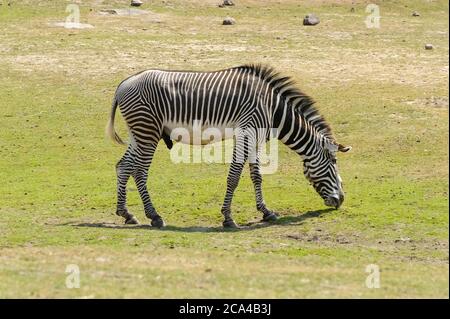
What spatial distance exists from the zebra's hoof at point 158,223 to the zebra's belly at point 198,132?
150cm

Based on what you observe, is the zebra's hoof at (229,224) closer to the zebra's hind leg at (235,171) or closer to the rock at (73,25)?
the zebra's hind leg at (235,171)

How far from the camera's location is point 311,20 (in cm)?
3862

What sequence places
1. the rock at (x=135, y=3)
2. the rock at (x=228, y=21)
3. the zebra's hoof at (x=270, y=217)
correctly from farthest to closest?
the rock at (x=135, y=3) < the rock at (x=228, y=21) < the zebra's hoof at (x=270, y=217)

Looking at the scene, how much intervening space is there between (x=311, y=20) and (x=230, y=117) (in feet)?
73.6

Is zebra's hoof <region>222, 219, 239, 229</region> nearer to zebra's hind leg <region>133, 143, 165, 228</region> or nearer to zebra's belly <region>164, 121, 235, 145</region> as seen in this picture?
zebra's hind leg <region>133, 143, 165, 228</region>

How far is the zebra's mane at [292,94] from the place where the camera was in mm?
17188

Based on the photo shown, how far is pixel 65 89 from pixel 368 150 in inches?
413

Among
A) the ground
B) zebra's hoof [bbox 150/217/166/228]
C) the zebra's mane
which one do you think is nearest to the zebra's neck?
the zebra's mane

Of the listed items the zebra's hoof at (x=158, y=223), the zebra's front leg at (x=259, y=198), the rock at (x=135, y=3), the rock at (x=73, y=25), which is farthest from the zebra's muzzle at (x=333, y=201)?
the rock at (x=135, y=3)

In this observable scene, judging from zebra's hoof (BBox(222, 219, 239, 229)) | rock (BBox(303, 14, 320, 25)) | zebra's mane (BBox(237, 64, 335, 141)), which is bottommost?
zebra's hoof (BBox(222, 219, 239, 229))

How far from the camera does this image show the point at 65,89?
2917cm

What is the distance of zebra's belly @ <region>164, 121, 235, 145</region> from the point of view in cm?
1702

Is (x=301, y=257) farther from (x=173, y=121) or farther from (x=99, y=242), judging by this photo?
(x=173, y=121)
